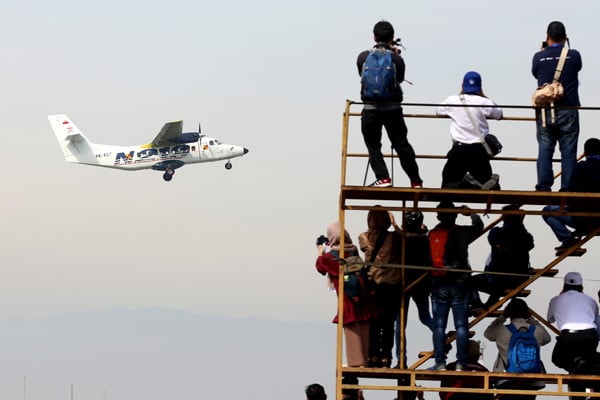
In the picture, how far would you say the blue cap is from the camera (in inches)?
587

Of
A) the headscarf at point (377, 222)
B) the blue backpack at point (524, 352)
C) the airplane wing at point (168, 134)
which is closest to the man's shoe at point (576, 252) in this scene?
the blue backpack at point (524, 352)

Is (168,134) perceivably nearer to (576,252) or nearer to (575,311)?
(576,252)

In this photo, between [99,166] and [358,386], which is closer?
[358,386]

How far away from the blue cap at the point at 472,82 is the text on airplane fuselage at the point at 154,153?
96.8 m

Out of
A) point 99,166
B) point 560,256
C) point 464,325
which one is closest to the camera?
point 464,325

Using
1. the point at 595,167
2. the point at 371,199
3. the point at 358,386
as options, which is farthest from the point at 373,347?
the point at 595,167

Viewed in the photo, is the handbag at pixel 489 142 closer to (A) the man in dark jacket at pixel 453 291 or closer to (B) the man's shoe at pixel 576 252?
(A) the man in dark jacket at pixel 453 291

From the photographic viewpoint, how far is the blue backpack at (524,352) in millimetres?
14391

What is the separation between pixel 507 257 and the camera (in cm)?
1472

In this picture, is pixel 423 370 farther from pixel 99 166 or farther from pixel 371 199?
pixel 99 166

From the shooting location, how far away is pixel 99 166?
12119 cm

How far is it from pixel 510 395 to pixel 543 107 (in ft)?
11.0

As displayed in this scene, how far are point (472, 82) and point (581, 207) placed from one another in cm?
191

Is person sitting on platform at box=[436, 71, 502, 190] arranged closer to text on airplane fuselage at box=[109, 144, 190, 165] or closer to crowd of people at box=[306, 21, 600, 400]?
crowd of people at box=[306, 21, 600, 400]
